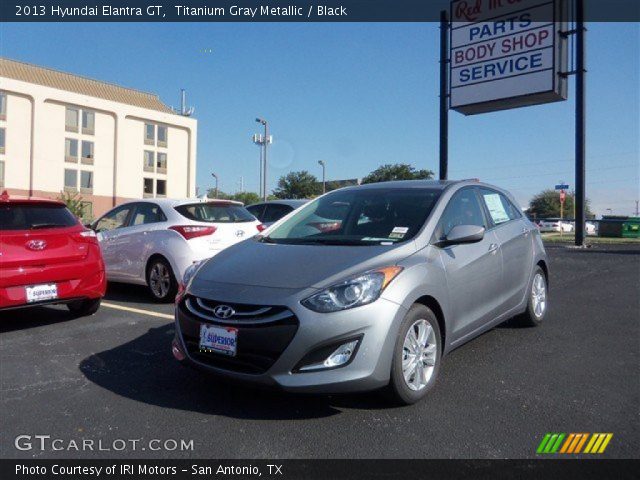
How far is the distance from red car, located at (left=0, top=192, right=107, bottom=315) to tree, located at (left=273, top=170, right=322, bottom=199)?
54.9 m

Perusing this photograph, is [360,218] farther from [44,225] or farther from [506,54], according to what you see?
[506,54]

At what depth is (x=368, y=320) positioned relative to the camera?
326 centimetres

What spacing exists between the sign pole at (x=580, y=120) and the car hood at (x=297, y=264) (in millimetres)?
16137

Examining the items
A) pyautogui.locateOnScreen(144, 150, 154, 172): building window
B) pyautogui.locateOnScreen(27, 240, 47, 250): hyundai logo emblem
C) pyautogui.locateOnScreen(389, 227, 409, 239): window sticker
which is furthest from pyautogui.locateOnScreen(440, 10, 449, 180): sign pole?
pyautogui.locateOnScreen(144, 150, 154, 172): building window

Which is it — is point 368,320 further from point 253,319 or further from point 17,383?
point 17,383

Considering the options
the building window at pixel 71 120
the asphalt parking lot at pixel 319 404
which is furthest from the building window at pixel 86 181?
the asphalt parking lot at pixel 319 404

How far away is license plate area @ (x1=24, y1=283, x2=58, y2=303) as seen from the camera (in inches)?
220

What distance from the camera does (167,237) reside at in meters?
7.17

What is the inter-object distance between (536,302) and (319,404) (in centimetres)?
309

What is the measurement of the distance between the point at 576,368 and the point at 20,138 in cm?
4832

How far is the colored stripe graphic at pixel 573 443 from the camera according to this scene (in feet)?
9.73

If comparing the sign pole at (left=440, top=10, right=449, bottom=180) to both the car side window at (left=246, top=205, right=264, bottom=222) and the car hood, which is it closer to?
the car side window at (left=246, top=205, right=264, bottom=222)
